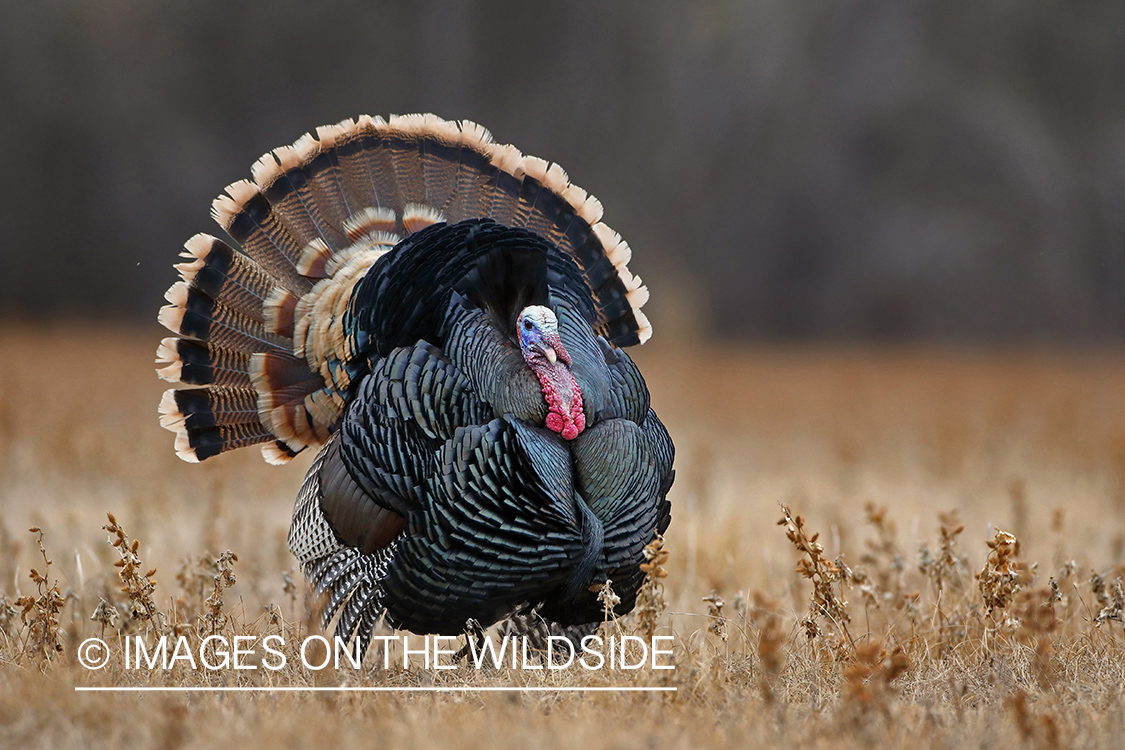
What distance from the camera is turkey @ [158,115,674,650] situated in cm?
312

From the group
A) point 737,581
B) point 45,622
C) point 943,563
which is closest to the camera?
point 45,622

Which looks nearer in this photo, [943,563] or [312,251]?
[943,563]

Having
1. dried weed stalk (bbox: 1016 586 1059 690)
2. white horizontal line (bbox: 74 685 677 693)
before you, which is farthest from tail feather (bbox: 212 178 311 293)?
dried weed stalk (bbox: 1016 586 1059 690)

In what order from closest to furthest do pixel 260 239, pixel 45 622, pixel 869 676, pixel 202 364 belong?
1. pixel 869 676
2. pixel 45 622
3. pixel 202 364
4. pixel 260 239

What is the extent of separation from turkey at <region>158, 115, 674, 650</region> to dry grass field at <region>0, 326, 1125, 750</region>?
28 cm

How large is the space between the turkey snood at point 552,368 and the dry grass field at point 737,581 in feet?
2.12

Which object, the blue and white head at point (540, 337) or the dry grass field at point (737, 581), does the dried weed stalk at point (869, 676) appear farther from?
the blue and white head at point (540, 337)

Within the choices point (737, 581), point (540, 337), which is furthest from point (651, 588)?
point (737, 581)

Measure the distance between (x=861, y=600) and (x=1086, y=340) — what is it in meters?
9.65

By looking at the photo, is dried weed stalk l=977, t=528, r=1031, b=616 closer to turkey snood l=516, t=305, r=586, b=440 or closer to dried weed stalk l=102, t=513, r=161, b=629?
turkey snood l=516, t=305, r=586, b=440

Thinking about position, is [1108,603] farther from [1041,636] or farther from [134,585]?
[134,585]

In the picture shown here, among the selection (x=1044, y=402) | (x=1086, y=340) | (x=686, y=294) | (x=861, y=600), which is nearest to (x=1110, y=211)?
(x=1086, y=340)

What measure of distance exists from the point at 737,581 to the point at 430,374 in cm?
198

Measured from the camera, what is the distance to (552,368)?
3.28 meters
